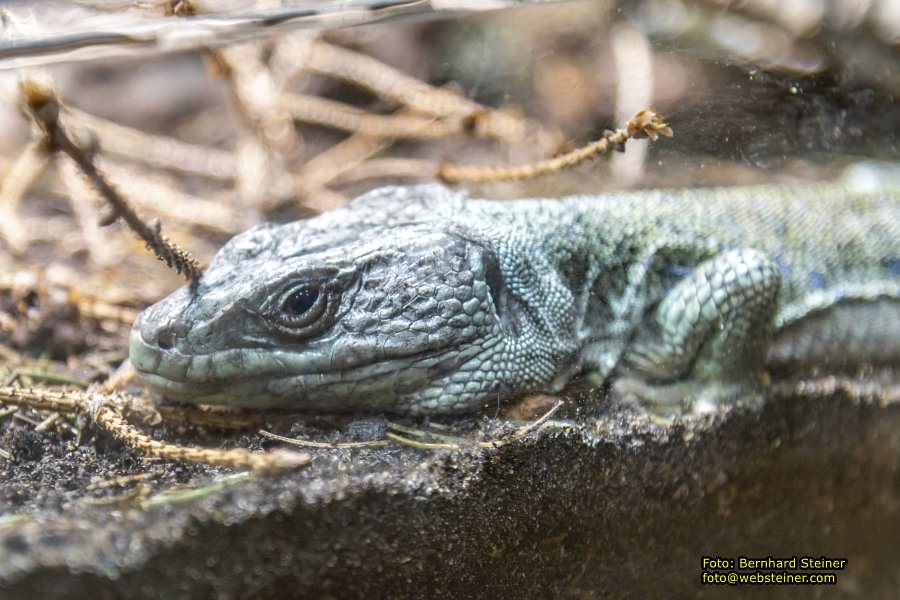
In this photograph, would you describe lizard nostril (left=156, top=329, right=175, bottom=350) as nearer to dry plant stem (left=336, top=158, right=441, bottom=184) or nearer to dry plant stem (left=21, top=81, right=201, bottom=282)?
dry plant stem (left=21, top=81, right=201, bottom=282)

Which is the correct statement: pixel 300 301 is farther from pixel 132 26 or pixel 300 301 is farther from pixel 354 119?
pixel 354 119

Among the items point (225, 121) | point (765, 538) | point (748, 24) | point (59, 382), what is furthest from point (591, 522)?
point (225, 121)

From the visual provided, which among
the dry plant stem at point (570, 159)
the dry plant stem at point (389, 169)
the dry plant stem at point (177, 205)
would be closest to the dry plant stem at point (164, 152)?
the dry plant stem at point (177, 205)

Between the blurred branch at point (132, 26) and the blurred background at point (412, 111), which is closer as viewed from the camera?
the blurred branch at point (132, 26)

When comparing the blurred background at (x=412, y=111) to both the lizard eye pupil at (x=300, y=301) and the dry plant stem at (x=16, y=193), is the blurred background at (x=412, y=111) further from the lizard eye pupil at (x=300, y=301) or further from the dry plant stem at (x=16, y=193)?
the lizard eye pupil at (x=300, y=301)

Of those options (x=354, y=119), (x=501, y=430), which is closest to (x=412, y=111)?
(x=354, y=119)

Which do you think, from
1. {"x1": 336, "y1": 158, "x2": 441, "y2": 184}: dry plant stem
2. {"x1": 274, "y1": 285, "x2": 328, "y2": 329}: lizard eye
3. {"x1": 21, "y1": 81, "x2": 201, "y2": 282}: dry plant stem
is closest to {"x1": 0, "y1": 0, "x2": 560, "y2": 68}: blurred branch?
{"x1": 21, "y1": 81, "x2": 201, "y2": 282}: dry plant stem
